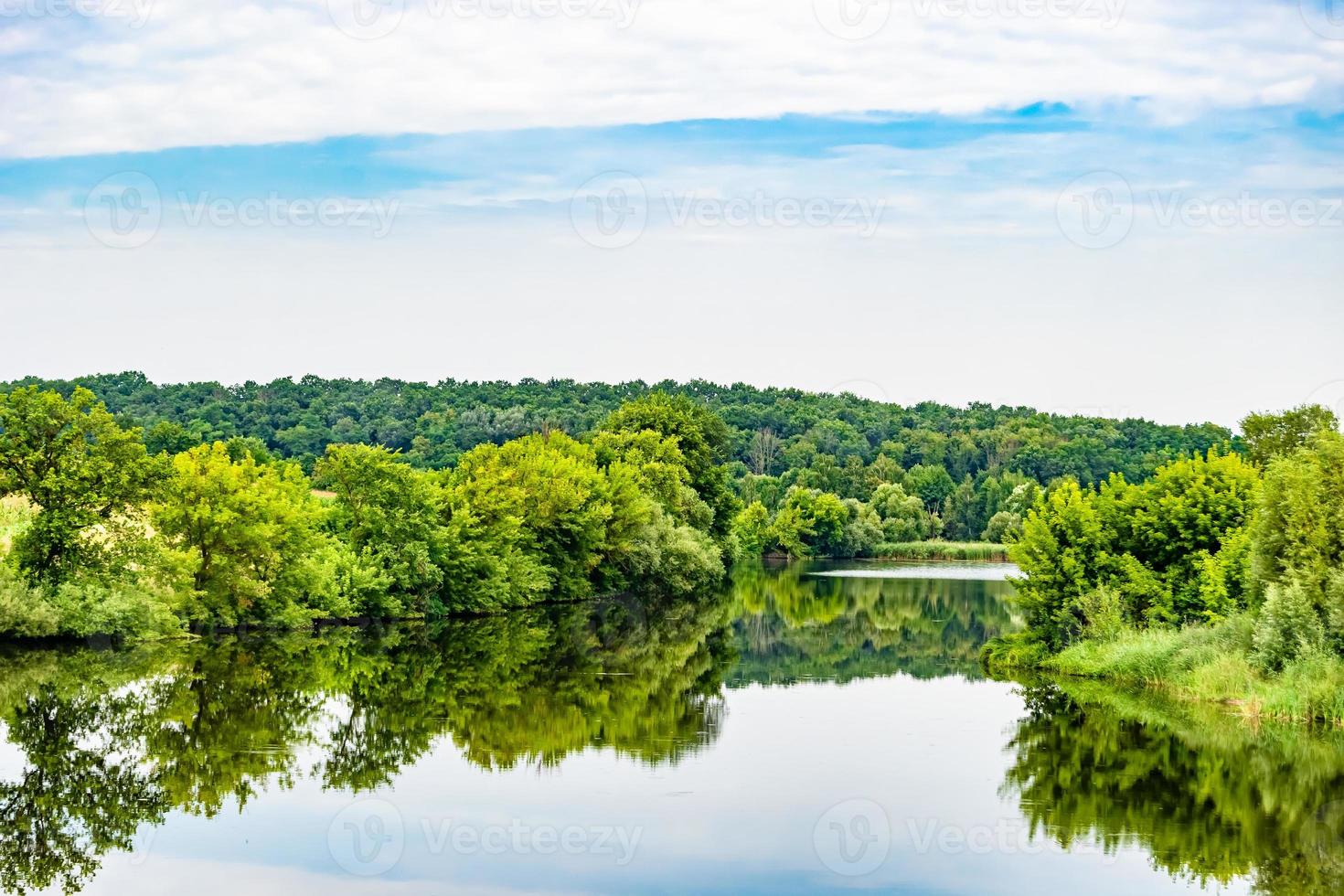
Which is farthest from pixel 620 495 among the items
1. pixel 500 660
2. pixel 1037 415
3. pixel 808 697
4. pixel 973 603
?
pixel 1037 415

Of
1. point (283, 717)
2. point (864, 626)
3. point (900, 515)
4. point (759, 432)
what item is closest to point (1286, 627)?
point (283, 717)

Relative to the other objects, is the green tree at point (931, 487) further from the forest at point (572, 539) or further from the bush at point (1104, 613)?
the bush at point (1104, 613)

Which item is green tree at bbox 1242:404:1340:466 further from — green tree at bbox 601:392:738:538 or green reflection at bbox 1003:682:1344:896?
green tree at bbox 601:392:738:538

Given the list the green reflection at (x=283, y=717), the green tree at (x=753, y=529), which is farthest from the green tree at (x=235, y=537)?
the green tree at (x=753, y=529)

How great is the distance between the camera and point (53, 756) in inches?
849

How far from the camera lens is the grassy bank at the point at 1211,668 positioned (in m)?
24.1

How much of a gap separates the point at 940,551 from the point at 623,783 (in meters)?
88.1

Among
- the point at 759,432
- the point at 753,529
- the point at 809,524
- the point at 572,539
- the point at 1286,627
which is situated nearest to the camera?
the point at 1286,627

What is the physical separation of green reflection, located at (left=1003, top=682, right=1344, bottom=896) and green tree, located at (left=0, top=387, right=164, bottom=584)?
74.4ft

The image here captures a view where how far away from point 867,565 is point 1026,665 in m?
63.4

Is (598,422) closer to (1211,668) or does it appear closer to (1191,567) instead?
(1191,567)

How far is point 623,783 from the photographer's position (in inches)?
824

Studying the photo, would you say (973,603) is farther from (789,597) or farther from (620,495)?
(620,495)

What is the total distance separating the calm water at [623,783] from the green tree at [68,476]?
2.80 meters
